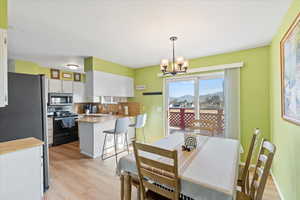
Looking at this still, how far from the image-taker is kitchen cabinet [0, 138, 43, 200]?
1.33 metres

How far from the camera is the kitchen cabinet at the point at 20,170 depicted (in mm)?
1333

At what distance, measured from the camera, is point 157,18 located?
1713mm

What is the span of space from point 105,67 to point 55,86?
189 cm

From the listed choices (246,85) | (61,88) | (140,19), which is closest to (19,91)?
(140,19)

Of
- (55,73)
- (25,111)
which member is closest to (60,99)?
(55,73)

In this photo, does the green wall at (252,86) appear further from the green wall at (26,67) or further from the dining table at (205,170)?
the green wall at (26,67)

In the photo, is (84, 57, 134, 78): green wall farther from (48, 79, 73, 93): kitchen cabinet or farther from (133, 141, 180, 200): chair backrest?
(133, 141, 180, 200): chair backrest

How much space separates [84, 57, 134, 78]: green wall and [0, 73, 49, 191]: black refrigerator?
4.66 feet

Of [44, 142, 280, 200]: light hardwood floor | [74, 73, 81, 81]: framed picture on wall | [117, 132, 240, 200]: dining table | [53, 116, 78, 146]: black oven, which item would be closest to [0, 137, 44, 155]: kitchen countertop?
[44, 142, 280, 200]: light hardwood floor

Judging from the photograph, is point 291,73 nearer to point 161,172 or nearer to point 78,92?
point 161,172

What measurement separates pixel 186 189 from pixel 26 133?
2.03 metres

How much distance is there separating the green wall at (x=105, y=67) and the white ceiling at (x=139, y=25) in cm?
37

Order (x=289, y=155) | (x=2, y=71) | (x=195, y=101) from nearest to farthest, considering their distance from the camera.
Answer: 1. (x=2, y=71)
2. (x=289, y=155)
3. (x=195, y=101)

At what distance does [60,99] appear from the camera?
169 inches
